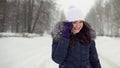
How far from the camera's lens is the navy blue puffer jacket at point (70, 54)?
3023 millimetres

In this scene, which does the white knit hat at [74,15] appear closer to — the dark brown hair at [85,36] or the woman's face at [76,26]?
the woman's face at [76,26]

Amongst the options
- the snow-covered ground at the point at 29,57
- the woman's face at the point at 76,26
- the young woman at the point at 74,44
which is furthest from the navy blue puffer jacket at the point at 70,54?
the snow-covered ground at the point at 29,57

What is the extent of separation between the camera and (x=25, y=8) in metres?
43.8

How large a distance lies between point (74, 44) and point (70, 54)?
0.13 metres

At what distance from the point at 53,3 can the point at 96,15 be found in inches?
1394

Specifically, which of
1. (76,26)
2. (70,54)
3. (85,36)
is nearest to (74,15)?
(76,26)

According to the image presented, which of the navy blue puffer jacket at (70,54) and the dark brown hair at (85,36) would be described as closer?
the navy blue puffer jacket at (70,54)

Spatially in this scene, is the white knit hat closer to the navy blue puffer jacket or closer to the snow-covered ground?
the navy blue puffer jacket

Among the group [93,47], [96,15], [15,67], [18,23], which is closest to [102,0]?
[96,15]

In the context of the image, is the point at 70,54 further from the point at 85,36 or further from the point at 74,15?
the point at 74,15

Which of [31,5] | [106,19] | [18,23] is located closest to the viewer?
[31,5]

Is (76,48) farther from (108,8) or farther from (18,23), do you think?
(108,8)

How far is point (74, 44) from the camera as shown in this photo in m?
3.12

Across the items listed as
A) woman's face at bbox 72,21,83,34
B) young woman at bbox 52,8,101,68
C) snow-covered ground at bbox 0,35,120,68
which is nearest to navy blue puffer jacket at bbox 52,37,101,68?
young woman at bbox 52,8,101,68
